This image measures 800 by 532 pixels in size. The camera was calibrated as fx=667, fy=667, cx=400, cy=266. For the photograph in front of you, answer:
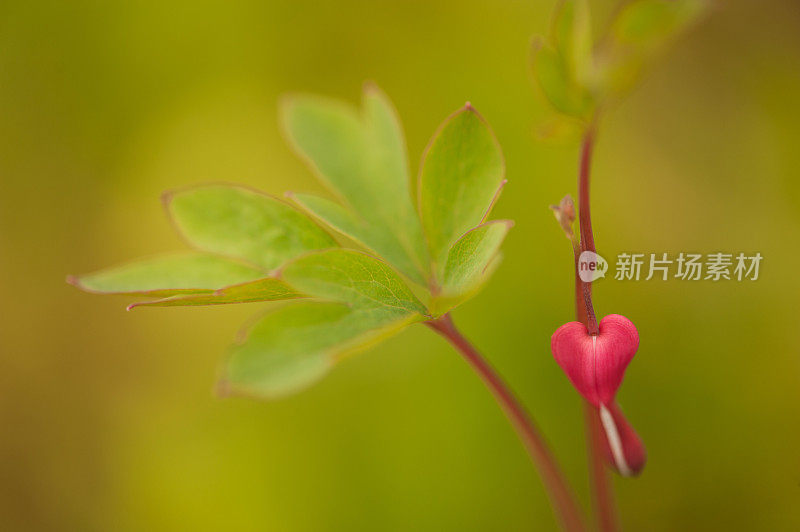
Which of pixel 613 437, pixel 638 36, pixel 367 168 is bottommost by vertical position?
pixel 613 437

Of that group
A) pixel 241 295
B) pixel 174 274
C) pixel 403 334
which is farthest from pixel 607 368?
pixel 403 334

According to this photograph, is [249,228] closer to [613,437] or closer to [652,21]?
[613,437]

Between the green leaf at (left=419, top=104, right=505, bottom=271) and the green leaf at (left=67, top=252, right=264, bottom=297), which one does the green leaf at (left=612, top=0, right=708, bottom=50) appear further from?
the green leaf at (left=67, top=252, right=264, bottom=297)

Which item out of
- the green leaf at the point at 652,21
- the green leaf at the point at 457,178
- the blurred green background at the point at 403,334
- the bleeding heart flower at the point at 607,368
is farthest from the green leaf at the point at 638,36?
the blurred green background at the point at 403,334

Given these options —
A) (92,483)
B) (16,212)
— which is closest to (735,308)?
(92,483)

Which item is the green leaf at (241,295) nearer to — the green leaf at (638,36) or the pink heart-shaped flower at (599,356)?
the pink heart-shaped flower at (599,356)

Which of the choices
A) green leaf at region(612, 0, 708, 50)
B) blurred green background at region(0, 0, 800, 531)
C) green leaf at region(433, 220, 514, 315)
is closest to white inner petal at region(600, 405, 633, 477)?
green leaf at region(433, 220, 514, 315)

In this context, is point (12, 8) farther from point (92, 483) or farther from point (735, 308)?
point (735, 308)

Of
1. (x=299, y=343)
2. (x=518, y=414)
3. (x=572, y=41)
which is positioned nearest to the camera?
(x=299, y=343)
